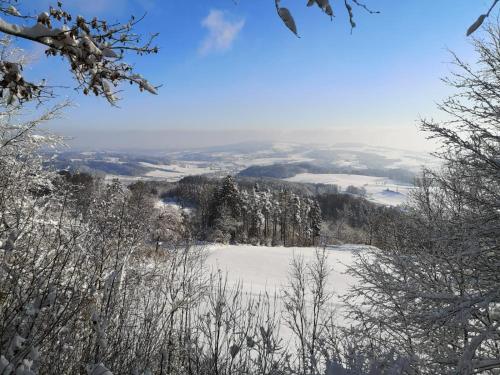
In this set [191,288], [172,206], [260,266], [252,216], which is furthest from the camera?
[172,206]

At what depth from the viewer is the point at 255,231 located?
2483 inches

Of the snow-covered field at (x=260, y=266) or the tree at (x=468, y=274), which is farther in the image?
the snow-covered field at (x=260, y=266)

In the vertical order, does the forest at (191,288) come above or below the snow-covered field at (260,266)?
above

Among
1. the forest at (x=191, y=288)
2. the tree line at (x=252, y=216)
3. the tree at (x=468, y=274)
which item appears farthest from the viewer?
the tree line at (x=252, y=216)

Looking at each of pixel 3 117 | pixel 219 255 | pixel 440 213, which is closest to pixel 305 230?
pixel 219 255

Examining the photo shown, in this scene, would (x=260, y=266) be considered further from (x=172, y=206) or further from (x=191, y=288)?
(x=172, y=206)

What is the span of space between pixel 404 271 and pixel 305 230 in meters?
61.9

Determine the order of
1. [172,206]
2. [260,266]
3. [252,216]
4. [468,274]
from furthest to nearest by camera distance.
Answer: [172,206], [252,216], [260,266], [468,274]

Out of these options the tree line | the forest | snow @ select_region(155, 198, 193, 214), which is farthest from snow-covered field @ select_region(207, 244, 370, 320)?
snow @ select_region(155, 198, 193, 214)

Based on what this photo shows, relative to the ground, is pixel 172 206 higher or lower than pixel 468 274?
lower

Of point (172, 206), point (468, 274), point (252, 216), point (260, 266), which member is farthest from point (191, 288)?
point (172, 206)

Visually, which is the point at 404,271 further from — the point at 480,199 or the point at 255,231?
the point at 255,231

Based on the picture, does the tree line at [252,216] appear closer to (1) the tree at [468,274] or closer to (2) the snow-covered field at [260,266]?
(2) the snow-covered field at [260,266]

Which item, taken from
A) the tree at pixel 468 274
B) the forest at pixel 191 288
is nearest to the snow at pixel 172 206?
the forest at pixel 191 288
